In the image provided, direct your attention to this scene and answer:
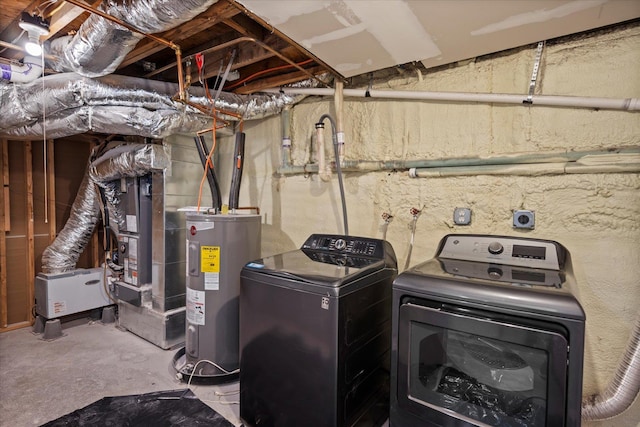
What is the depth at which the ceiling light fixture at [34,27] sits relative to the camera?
5.49ft

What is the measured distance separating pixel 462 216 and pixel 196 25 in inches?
74.2

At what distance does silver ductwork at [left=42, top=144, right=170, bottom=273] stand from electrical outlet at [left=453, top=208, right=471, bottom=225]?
2.35 meters

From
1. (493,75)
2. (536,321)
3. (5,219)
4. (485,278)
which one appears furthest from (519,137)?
(5,219)

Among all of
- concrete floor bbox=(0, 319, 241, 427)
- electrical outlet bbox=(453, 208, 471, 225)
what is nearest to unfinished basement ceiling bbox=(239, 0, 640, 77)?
electrical outlet bbox=(453, 208, 471, 225)

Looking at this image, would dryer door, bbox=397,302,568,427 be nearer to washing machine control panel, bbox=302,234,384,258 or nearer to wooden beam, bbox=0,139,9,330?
washing machine control panel, bbox=302,234,384,258

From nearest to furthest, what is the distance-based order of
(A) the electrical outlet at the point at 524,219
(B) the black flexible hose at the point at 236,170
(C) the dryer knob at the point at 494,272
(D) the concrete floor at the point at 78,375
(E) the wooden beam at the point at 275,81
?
(C) the dryer knob at the point at 494,272 → (A) the electrical outlet at the point at 524,219 → (D) the concrete floor at the point at 78,375 → (E) the wooden beam at the point at 275,81 → (B) the black flexible hose at the point at 236,170

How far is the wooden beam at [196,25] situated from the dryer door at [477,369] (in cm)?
167

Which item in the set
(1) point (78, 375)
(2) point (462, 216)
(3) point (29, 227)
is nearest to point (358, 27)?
(2) point (462, 216)

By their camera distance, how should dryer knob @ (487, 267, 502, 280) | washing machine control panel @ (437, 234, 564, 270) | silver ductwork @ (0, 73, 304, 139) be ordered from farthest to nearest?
silver ductwork @ (0, 73, 304, 139)
washing machine control panel @ (437, 234, 564, 270)
dryer knob @ (487, 267, 502, 280)

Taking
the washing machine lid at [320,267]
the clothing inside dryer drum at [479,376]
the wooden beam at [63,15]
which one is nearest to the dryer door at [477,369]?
the clothing inside dryer drum at [479,376]

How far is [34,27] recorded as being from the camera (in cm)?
170

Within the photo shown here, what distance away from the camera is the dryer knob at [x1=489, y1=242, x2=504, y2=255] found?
5.31 feet

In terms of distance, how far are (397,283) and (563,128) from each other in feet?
4.13

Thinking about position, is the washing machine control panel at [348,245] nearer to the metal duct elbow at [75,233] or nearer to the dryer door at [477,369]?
the dryer door at [477,369]
